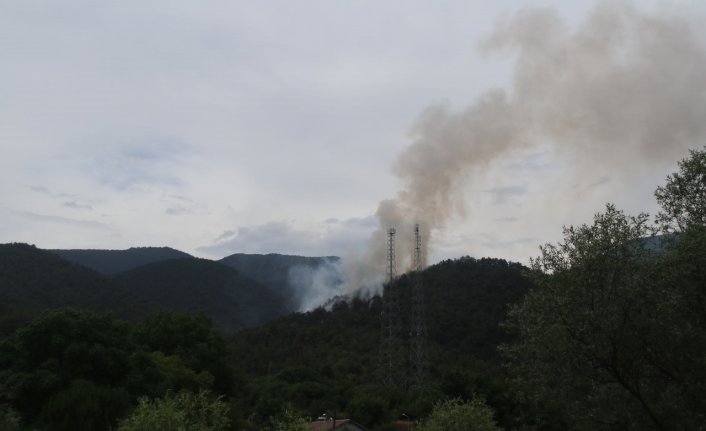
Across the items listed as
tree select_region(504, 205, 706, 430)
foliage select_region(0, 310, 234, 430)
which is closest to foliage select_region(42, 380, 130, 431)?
foliage select_region(0, 310, 234, 430)

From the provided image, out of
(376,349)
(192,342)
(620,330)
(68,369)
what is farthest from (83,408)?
(376,349)

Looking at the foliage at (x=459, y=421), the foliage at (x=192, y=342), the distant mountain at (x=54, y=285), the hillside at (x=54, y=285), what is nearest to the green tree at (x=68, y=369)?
the foliage at (x=192, y=342)

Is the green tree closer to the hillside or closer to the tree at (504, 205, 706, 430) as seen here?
the tree at (504, 205, 706, 430)

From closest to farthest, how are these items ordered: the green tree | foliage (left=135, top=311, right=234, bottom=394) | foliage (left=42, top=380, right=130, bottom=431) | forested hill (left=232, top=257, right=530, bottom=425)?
1. foliage (left=42, top=380, right=130, bottom=431)
2. the green tree
3. foliage (left=135, top=311, right=234, bottom=394)
4. forested hill (left=232, top=257, right=530, bottom=425)

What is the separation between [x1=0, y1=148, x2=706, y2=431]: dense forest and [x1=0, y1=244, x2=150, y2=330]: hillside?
46.3 metres

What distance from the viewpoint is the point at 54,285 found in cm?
13225

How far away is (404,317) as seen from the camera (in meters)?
121

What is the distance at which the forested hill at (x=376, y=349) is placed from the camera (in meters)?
66.9

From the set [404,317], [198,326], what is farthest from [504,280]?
[198,326]

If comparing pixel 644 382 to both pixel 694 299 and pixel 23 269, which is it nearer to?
pixel 694 299

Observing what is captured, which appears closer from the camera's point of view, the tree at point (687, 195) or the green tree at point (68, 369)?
the tree at point (687, 195)

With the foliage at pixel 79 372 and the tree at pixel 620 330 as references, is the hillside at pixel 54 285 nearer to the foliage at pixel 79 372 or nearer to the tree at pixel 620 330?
the foliage at pixel 79 372

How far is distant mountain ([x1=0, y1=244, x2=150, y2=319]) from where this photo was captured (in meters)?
122

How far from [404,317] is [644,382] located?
3978 inches
